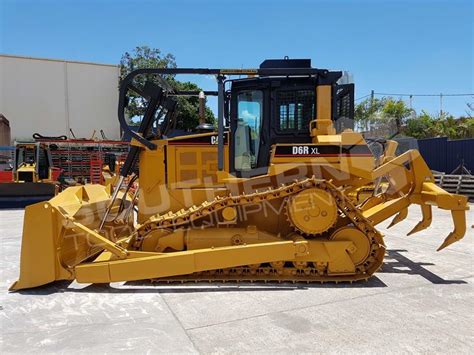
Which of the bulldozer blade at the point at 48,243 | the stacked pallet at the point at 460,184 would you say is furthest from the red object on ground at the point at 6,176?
the stacked pallet at the point at 460,184

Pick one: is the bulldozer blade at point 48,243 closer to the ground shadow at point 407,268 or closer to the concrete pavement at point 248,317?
the concrete pavement at point 248,317

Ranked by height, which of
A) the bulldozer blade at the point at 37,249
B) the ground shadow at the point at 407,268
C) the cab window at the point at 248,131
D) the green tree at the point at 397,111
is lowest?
the ground shadow at the point at 407,268

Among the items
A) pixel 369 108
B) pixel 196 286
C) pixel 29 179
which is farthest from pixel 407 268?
pixel 369 108

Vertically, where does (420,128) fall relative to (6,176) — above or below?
above

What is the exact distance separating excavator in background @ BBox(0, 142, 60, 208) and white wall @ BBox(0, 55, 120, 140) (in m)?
15.0

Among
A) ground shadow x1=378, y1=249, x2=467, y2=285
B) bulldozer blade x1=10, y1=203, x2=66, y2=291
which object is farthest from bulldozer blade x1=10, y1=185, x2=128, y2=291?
ground shadow x1=378, y1=249, x2=467, y2=285

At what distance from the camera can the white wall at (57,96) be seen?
98.6ft

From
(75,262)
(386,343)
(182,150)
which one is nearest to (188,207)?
(182,150)

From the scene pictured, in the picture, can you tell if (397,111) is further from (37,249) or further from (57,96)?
(37,249)

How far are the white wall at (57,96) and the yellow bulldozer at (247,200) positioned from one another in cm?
2809

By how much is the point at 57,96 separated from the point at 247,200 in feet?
99.9

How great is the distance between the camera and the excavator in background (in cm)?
1499

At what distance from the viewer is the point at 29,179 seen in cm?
1598

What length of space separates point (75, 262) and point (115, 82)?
30.0 metres
